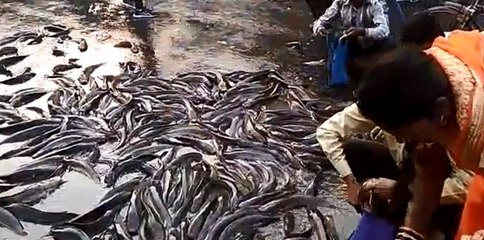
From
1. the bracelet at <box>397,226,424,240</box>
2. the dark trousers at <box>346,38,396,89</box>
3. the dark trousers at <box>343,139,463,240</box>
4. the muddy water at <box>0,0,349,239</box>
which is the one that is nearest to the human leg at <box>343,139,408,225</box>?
the dark trousers at <box>343,139,463,240</box>

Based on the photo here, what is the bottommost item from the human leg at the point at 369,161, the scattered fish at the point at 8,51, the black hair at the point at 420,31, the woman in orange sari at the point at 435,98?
the scattered fish at the point at 8,51

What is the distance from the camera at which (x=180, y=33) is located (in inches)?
343

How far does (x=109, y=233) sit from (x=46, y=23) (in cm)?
520

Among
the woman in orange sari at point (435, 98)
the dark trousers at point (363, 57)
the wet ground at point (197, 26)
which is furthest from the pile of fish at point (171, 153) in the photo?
the woman in orange sari at point (435, 98)

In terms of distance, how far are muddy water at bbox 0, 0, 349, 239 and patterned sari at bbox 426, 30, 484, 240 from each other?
3.87m

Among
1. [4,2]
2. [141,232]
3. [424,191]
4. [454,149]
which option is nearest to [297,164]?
[141,232]

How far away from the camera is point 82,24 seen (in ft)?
29.5

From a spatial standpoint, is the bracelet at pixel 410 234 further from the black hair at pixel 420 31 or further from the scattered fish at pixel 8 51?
the scattered fish at pixel 8 51

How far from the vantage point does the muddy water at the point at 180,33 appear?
7.46 metres

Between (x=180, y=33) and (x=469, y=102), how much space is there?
670 centimetres

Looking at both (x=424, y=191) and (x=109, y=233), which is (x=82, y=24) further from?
(x=424, y=191)

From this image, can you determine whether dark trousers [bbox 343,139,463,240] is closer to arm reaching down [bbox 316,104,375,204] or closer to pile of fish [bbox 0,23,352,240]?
arm reaching down [bbox 316,104,375,204]

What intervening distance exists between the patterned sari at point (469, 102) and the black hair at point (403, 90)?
0.14 feet

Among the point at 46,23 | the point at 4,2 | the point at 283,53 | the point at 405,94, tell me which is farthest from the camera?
the point at 4,2
